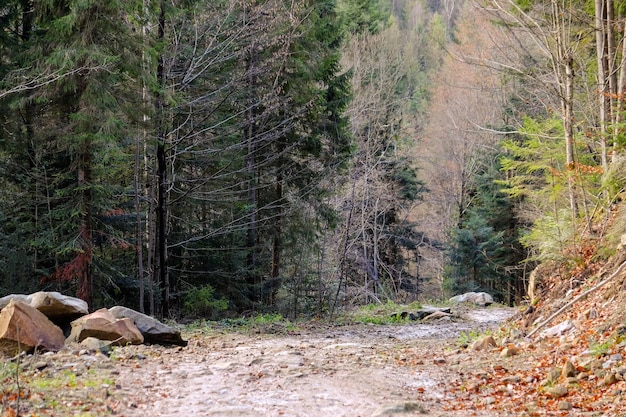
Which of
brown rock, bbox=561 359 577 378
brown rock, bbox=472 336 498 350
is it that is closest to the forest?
brown rock, bbox=472 336 498 350

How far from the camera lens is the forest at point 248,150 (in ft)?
31.3

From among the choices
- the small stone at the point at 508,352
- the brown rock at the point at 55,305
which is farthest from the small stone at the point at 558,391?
the brown rock at the point at 55,305

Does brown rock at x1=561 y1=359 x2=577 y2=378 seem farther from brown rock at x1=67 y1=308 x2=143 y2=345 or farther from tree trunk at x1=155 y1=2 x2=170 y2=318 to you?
tree trunk at x1=155 y1=2 x2=170 y2=318

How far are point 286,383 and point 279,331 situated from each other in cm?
547

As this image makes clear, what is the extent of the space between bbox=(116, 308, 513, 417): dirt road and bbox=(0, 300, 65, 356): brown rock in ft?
3.18

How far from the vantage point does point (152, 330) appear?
832 cm

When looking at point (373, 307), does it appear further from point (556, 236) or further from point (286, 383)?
point (286, 383)

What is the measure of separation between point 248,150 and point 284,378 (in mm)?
12668

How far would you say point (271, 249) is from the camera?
19.6 metres

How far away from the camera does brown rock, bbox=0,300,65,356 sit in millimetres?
6582

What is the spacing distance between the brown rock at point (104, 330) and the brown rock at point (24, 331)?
28 cm

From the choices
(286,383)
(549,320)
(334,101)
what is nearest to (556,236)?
(549,320)

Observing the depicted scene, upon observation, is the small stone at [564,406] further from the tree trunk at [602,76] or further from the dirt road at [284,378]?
the tree trunk at [602,76]

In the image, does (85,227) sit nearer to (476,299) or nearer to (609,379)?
(609,379)
